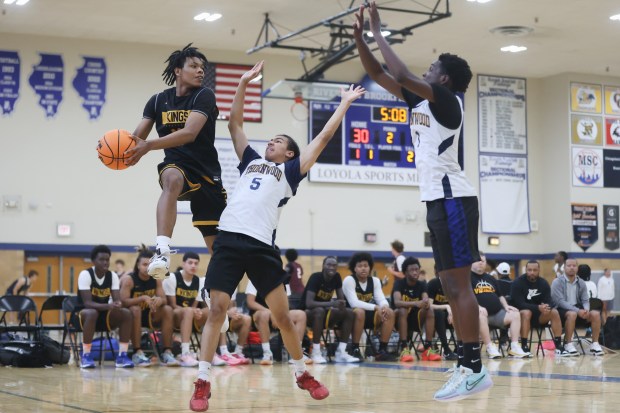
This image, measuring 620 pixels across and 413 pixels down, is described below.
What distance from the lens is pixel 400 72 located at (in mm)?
5191

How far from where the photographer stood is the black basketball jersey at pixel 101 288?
1091 centimetres

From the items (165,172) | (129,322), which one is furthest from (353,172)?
(165,172)

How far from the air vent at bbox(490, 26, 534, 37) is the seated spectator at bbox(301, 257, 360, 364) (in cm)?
777

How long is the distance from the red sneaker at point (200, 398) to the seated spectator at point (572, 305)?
885 cm

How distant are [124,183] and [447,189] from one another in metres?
13.4

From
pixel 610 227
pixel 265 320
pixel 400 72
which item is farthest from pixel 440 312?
pixel 610 227

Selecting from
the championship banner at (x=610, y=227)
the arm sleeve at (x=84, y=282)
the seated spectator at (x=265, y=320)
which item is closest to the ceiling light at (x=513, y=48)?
the championship banner at (x=610, y=227)

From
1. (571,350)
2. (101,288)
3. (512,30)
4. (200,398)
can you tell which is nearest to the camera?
(200,398)

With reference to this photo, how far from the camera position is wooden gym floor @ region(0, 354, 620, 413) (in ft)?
19.1

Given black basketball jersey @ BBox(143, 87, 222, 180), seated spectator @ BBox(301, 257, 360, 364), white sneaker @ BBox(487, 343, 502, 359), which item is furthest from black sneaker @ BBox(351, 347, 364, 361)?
black basketball jersey @ BBox(143, 87, 222, 180)

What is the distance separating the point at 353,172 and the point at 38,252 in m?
6.54

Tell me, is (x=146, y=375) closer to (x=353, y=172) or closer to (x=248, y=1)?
(x=248, y=1)

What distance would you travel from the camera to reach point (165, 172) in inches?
234

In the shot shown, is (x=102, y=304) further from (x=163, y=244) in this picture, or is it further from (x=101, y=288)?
(x=163, y=244)
